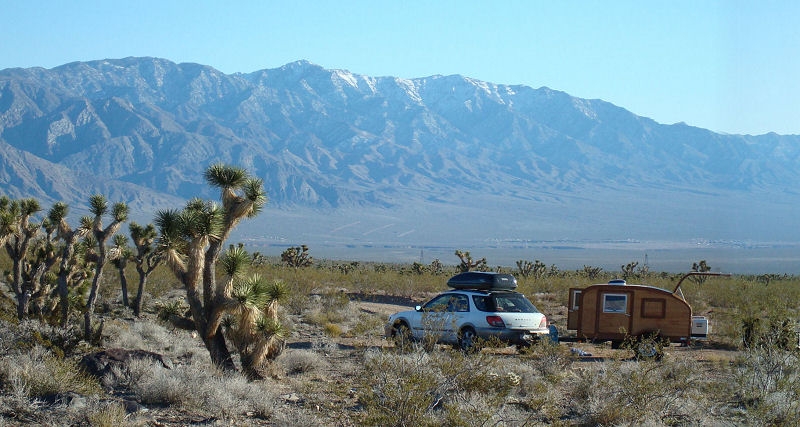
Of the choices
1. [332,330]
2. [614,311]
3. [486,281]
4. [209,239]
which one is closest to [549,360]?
[486,281]

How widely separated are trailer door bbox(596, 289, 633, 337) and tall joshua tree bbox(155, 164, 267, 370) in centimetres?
795

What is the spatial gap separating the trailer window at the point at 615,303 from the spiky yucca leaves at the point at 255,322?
758 centimetres

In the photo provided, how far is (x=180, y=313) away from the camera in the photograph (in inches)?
571

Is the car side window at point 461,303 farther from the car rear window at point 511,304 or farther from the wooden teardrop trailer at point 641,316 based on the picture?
the wooden teardrop trailer at point 641,316

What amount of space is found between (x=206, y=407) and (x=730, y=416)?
658cm

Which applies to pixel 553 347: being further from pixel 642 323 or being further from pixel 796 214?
pixel 796 214

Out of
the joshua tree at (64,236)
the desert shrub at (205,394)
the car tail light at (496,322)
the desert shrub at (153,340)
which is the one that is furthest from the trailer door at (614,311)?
the joshua tree at (64,236)

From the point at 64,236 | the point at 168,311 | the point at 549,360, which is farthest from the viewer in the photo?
the point at 64,236

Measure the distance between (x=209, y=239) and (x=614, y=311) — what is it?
8.79 m

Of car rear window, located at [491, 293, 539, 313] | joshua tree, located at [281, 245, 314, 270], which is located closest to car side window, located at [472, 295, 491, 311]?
car rear window, located at [491, 293, 539, 313]

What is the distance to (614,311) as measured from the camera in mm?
18500

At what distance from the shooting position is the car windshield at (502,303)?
1783cm

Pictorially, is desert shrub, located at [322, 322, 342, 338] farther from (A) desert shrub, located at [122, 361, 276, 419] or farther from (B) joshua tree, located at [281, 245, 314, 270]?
(B) joshua tree, located at [281, 245, 314, 270]

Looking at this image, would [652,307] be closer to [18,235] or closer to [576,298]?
[576,298]
